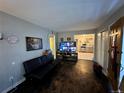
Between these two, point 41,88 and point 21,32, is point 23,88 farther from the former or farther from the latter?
point 21,32

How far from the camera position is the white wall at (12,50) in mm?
2158

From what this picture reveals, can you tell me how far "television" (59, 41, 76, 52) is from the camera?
19.2 feet

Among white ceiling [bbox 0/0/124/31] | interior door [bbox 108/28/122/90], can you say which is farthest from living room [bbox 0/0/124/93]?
interior door [bbox 108/28/122/90]

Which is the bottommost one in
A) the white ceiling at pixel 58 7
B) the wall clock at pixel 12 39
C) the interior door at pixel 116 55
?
the interior door at pixel 116 55

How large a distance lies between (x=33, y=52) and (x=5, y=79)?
147 cm

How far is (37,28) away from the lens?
377 cm

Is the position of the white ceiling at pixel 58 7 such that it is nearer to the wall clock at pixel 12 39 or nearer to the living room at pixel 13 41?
the living room at pixel 13 41

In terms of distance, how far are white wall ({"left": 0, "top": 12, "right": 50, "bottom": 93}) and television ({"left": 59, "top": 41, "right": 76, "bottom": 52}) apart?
3.26m

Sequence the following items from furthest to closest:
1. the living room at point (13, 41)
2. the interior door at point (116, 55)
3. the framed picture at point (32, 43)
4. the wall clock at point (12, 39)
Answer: the framed picture at point (32, 43) < the wall clock at point (12, 39) < the living room at point (13, 41) < the interior door at point (116, 55)

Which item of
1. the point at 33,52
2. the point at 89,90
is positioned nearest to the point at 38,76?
the point at 33,52

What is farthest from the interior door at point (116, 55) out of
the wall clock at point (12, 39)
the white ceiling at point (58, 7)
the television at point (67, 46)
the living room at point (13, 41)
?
the television at point (67, 46)

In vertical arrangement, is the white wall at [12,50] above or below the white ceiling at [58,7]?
below

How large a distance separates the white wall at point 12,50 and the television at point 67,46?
3263mm

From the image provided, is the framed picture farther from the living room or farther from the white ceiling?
the white ceiling
